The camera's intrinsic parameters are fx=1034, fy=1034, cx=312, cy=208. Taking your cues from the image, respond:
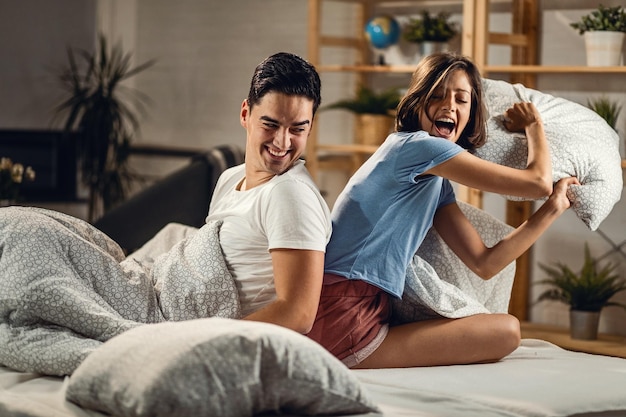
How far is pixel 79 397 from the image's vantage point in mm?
1841

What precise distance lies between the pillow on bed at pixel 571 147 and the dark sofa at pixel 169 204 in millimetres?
2062

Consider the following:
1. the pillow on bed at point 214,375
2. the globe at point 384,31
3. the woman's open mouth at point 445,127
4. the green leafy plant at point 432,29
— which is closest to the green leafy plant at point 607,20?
the green leafy plant at point 432,29

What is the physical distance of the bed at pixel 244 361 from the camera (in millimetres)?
1690

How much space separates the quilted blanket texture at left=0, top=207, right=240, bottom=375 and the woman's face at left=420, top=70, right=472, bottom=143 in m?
0.61

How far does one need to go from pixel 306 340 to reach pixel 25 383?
644 millimetres

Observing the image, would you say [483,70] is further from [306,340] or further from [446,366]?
[306,340]

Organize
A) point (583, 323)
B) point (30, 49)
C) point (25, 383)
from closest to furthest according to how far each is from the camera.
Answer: point (25, 383) < point (583, 323) < point (30, 49)

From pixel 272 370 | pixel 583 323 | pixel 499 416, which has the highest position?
pixel 272 370

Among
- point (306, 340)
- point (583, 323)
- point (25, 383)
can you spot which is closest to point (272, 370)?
point (306, 340)

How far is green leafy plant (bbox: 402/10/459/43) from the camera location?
14.8 ft

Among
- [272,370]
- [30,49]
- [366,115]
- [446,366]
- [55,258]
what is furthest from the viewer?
[30,49]

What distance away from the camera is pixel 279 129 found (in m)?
2.28

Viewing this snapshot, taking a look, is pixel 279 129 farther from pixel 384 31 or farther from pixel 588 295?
pixel 384 31

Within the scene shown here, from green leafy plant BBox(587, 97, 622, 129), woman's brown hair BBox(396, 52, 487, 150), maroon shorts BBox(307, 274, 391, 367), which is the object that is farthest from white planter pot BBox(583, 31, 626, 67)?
maroon shorts BBox(307, 274, 391, 367)
